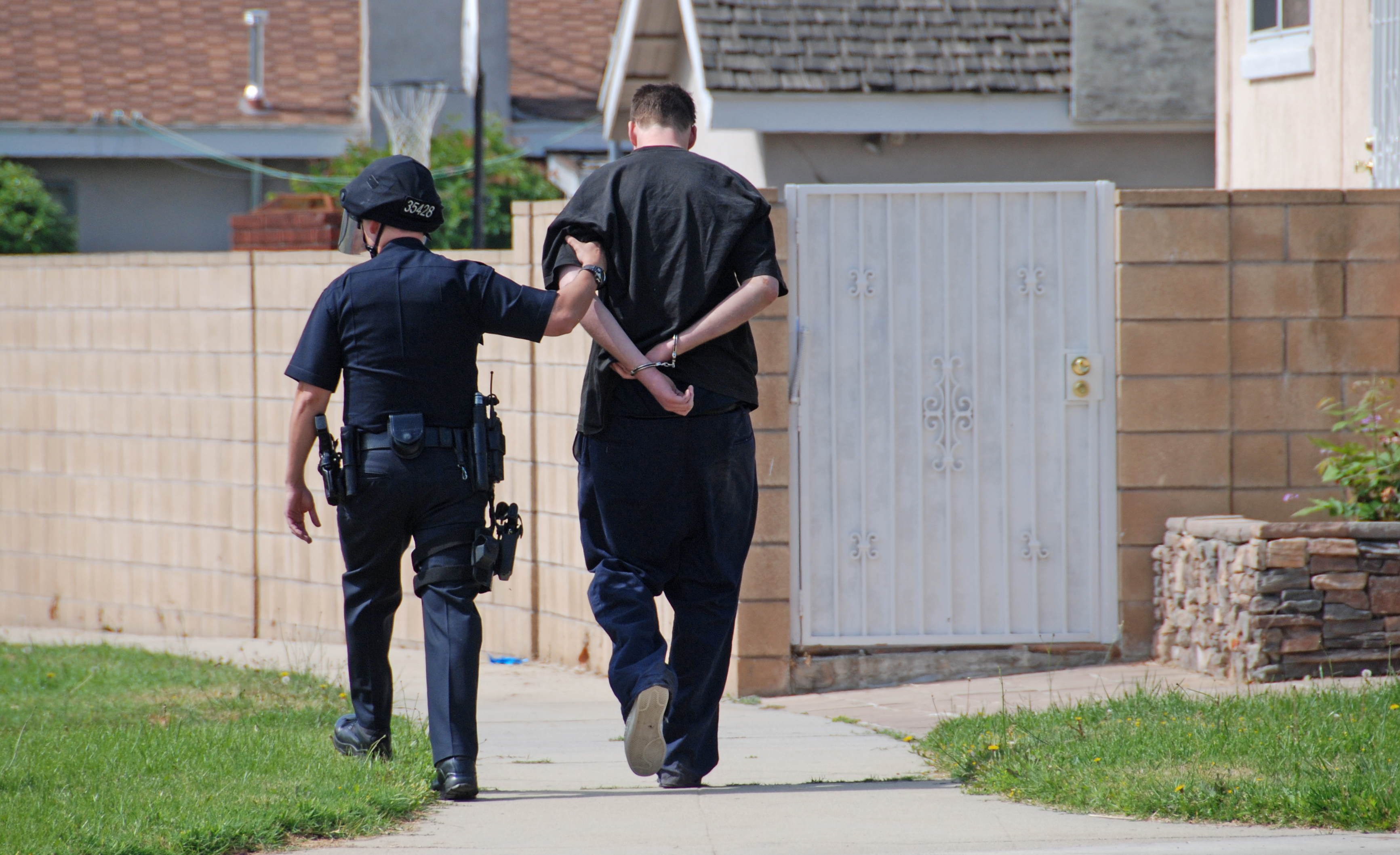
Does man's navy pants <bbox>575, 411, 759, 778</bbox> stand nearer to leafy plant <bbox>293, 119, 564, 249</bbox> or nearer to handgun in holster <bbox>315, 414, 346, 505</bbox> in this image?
handgun in holster <bbox>315, 414, 346, 505</bbox>

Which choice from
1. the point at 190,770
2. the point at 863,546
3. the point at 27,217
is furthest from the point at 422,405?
the point at 27,217

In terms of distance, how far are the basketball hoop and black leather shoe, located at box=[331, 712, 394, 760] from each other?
1359cm

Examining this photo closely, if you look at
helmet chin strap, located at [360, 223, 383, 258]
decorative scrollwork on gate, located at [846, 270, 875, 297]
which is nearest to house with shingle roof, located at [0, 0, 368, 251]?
decorative scrollwork on gate, located at [846, 270, 875, 297]

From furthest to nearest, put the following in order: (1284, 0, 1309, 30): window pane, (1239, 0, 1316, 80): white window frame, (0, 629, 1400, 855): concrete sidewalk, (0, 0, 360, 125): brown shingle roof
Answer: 1. (0, 0, 360, 125): brown shingle roof
2. (1284, 0, 1309, 30): window pane
3. (1239, 0, 1316, 80): white window frame
4. (0, 629, 1400, 855): concrete sidewalk

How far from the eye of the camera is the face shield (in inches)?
183

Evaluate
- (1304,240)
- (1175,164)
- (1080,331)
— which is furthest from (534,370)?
(1175,164)

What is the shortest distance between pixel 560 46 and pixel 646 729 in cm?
2023

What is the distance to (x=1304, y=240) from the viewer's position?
6430mm

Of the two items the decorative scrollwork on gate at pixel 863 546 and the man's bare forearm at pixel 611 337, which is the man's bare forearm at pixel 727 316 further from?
the decorative scrollwork on gate at pixel 863 546

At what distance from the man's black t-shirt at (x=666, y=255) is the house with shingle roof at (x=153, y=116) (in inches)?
639

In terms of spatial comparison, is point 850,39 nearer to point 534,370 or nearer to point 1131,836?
point 534,370

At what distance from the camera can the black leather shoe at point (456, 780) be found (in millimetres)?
4414

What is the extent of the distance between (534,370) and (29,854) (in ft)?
13.1

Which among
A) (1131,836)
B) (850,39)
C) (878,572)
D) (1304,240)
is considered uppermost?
(850,39)
